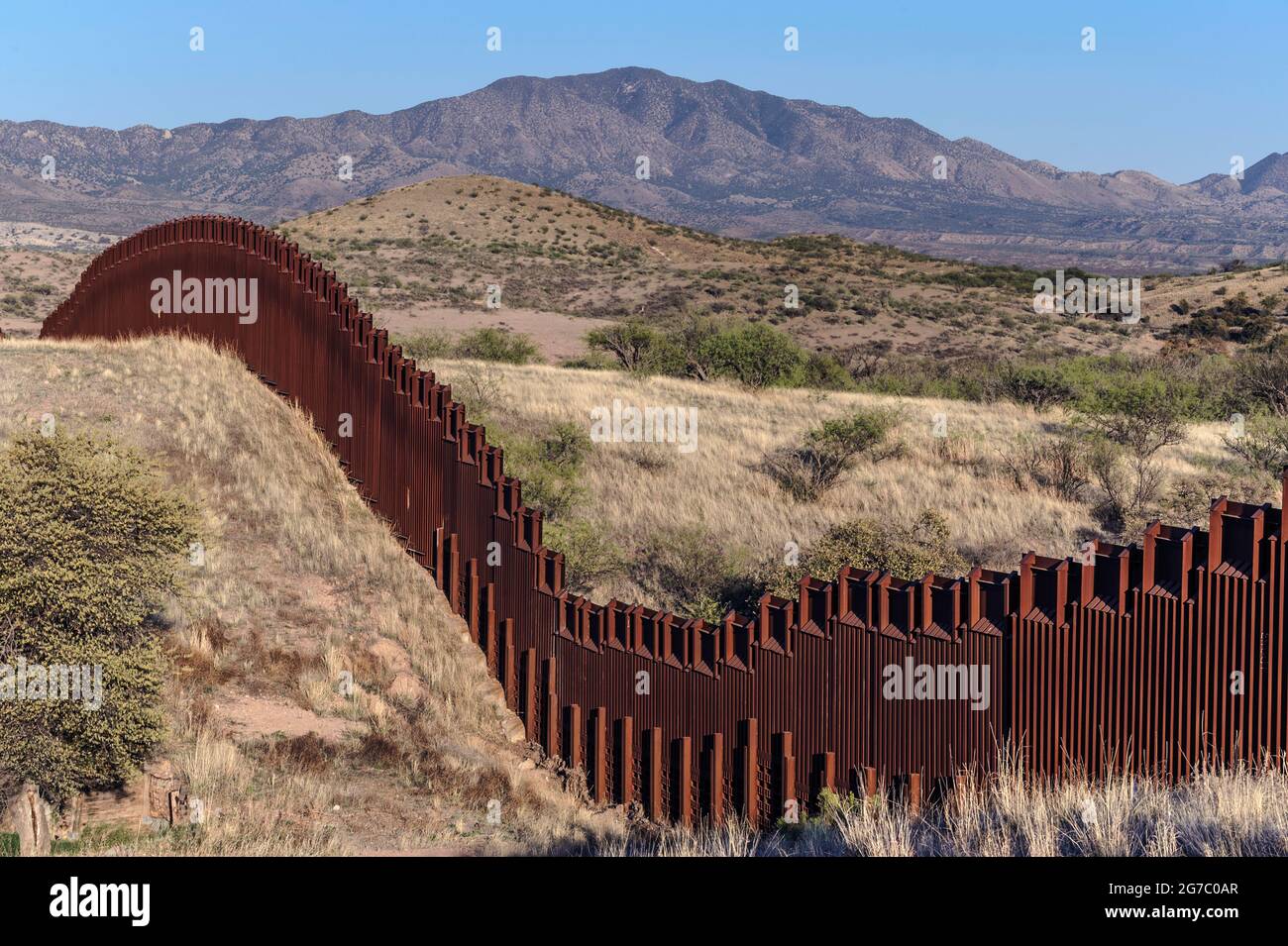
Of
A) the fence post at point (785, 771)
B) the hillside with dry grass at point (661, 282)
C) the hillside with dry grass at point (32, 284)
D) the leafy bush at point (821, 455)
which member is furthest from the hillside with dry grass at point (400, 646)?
the hillside with dry grass at point (32, 284)

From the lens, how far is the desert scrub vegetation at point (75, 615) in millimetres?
9094

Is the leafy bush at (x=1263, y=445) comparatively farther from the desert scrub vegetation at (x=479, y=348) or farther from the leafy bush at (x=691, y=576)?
the desert scrub vegetation at (x=479, y=348)

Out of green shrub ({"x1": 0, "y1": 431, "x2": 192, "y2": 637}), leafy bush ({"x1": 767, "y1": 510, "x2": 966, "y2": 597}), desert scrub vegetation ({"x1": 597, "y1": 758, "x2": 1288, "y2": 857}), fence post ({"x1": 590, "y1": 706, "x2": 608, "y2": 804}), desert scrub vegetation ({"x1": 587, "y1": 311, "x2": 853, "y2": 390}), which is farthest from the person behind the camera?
desert scrub vegetation ({"x1": 587, "y1": 311, "x2": 853, "y2": 390})

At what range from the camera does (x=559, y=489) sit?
653 inches

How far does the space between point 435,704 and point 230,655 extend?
1.76 metres

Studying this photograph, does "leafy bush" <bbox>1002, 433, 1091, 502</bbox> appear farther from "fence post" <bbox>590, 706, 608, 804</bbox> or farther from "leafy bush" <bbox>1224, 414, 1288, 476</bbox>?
"fence post" <bbox>590, 706, 608, 804</bbox>

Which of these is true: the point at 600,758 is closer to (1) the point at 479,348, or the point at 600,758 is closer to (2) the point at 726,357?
(2) the point at 726,357

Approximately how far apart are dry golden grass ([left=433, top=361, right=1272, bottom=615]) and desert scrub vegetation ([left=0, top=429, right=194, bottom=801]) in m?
5.78

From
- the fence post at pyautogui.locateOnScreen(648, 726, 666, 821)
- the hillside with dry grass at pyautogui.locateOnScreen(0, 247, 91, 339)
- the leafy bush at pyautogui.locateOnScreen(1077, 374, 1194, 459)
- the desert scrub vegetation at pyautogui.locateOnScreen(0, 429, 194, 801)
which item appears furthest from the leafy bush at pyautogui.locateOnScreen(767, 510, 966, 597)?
the hillside with dry grass at pyautogui.locateOnScreen(0, 247, 91, 339)

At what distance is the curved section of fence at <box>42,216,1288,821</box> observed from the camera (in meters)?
8.49

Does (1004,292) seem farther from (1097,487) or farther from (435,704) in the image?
(435,704)

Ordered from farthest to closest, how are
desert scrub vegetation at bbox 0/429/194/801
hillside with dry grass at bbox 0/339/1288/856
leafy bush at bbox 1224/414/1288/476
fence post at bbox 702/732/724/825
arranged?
leafy bush at bbox 1224/414/1288/476 < fence post at bbox 702/732/724/825 < desert scrub vegetation at bbox 0/429/194/801 < hillside with dry grass at bbox 0/339/1288/856

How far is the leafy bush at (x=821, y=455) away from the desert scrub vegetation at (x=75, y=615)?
9783 mm

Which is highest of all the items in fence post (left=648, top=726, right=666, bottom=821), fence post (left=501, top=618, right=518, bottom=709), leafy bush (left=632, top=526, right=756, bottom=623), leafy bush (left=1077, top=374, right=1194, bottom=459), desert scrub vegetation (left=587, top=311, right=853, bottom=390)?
desert scrub vegetation (left=587, top=311, right=853, bottom=390)
